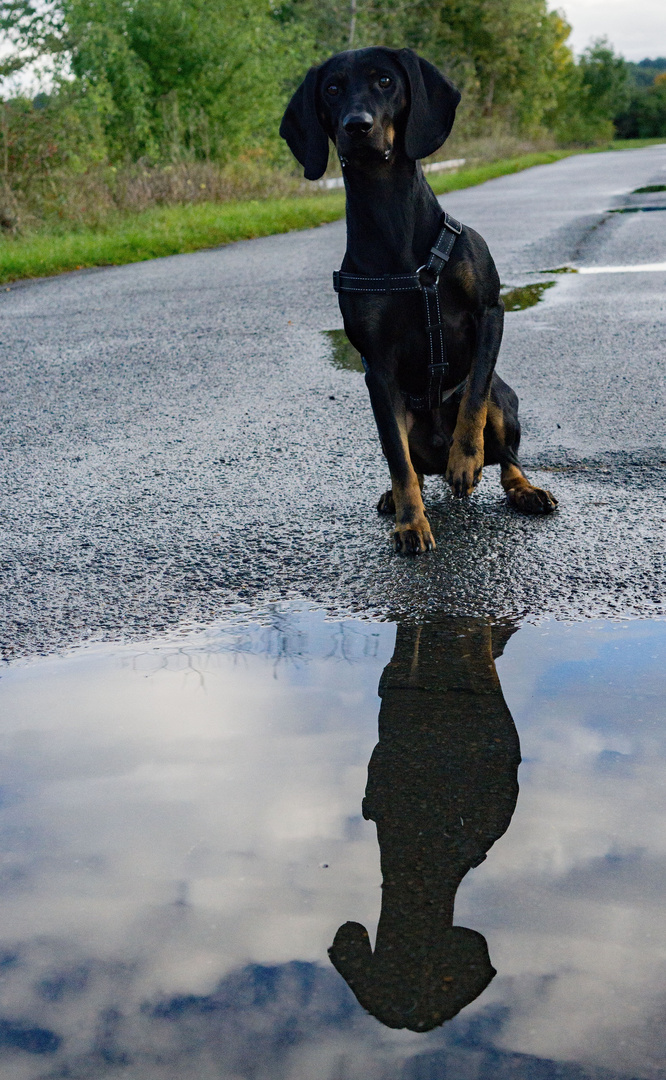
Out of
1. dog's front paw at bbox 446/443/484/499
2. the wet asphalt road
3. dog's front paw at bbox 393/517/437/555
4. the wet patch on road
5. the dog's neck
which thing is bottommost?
the wet patch on road

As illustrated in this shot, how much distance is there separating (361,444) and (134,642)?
2072 millimetres

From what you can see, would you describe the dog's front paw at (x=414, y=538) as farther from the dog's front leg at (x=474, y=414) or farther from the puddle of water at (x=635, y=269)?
the puddle of water at (x=635, y=269)

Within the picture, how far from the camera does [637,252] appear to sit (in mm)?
10969

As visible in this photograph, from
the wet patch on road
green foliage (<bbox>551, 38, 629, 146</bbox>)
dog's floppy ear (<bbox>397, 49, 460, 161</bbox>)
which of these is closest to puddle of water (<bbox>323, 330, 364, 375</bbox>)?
dog's floppy ear (<bbox>397, 49, 460, 161</bbox>)

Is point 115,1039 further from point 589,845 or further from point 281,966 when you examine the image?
point 589,845

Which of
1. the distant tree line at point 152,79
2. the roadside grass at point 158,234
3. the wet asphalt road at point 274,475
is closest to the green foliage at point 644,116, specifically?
the distant tree line at point 152,79

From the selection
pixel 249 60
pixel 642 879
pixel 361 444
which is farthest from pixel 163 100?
pixel 642 879

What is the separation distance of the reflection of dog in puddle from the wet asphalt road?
40 centimetres

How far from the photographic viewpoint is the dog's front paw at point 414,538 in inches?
141

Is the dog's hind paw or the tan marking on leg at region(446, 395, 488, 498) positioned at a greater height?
the tan marking on leg at region(446, 395, 488, 498)

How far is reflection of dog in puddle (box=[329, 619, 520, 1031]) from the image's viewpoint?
5.57ft

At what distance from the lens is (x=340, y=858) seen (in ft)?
6.59

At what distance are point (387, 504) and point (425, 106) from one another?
4.38 ft

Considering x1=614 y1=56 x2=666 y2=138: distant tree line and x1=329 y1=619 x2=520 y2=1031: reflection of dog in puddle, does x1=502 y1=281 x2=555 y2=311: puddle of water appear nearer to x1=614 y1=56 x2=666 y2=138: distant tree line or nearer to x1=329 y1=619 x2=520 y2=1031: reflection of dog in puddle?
x1=329 y1=619 x2=520 y2=1031: reflection of dog in puddle
